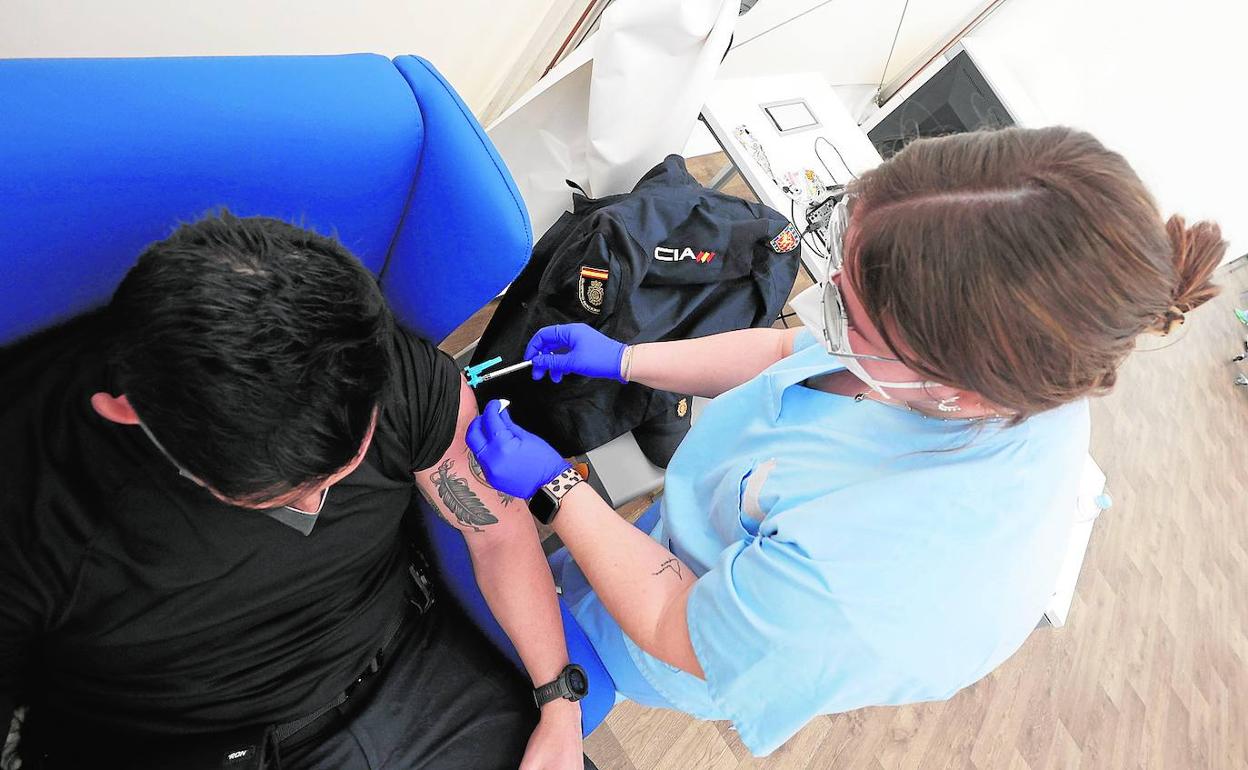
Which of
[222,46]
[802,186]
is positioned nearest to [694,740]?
[802,186]

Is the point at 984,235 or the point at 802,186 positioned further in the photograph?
the point at 802,186

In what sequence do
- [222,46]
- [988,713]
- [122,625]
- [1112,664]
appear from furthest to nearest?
[1112,664] → [988,713] → [222,46] → [122,625]

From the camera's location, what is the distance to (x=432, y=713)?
1108 millimetres

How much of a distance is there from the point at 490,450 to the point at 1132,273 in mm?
847

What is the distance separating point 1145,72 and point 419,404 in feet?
11.7

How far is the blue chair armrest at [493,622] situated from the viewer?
1192 millimetres

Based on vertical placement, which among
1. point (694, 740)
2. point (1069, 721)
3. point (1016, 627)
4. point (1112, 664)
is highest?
point (1016, 627)

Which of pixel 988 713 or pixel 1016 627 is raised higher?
pixel 1016 627

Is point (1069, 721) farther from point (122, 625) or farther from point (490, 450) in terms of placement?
point (122, 625)

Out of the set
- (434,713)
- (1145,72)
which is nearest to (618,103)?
(434,713)

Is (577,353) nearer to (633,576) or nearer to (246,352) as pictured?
(633,576)

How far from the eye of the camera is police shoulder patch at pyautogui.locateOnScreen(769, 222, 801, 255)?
1514 mm

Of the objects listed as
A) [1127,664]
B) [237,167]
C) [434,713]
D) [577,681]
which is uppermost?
[237,167]

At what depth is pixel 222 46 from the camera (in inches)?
54.7
